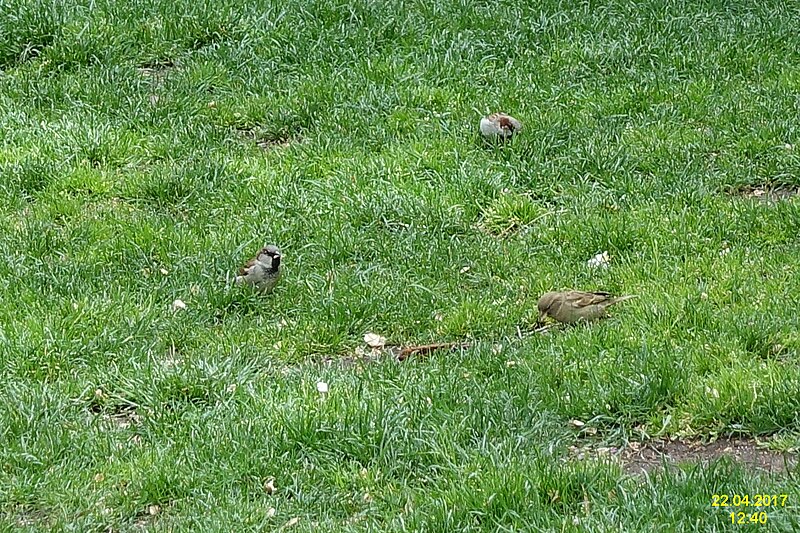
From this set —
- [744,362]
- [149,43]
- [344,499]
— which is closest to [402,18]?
[149,43]

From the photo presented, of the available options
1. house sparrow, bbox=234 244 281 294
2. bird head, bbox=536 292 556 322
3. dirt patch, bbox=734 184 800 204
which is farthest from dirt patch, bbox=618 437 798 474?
dirt patch, bbox=734 184 800 204

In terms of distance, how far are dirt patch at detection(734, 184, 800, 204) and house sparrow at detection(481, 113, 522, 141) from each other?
156cm

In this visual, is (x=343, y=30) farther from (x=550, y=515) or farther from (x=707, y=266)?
(x=550, y=515)

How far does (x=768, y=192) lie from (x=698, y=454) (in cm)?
299

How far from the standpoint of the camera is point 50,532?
382 cm

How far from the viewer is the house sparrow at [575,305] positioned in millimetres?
5125

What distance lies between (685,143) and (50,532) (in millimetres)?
4964

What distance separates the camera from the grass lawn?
4.03m

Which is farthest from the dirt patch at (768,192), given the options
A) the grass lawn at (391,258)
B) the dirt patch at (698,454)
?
the dirt patch at (698,454)

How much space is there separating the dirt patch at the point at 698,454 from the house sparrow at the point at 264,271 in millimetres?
2218
